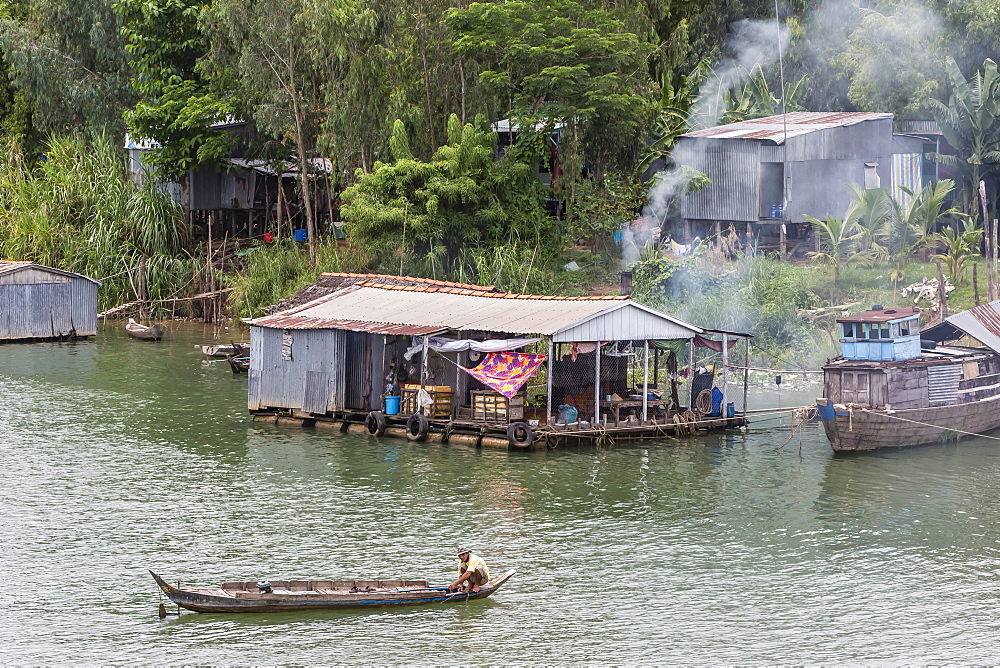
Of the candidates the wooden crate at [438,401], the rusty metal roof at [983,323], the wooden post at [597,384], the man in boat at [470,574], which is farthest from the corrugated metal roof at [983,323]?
the man in boat at [470,574]

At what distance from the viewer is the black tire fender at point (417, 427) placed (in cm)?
3144

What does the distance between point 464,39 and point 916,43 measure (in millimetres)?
15808

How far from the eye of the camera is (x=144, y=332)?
4934 centimetres

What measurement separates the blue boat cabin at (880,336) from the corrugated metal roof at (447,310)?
3534 millimetres

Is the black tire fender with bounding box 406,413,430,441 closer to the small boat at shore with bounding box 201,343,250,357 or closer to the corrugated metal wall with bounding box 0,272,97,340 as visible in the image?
the small boat at shore with bounding box 201,343,250,357

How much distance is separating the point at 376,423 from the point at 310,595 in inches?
519

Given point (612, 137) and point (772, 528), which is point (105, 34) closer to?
point (612, 137)

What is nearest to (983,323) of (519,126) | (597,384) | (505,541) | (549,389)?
(597,384)

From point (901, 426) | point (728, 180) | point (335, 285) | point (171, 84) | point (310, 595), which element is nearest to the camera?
point (310, 595)

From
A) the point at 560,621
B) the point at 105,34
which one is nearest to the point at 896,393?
the point at 560,621

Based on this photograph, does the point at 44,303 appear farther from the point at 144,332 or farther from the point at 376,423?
the point at 376,423

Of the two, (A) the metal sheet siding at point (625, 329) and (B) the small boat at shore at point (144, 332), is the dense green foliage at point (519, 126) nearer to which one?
(B) the small boat at shore at point (144, 332)

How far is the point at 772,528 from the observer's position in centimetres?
2466

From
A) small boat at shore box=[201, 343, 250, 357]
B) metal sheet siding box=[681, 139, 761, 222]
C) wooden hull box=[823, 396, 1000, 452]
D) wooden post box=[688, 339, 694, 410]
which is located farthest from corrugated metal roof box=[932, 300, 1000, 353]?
small boat at shore box=[201, 343, 250, 357]
